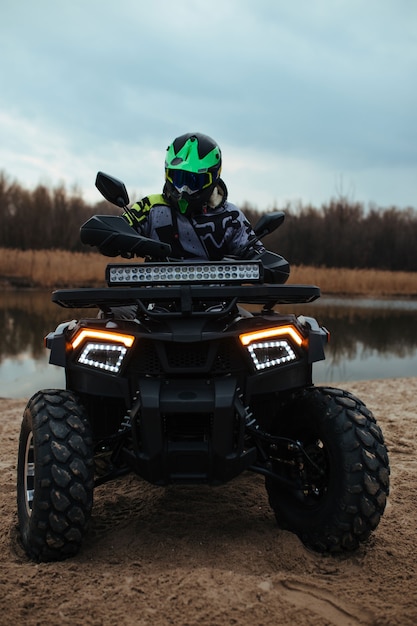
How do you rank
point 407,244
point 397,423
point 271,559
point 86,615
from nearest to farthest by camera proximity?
point 86,615, point 271,559, point 397,423, point 407,244

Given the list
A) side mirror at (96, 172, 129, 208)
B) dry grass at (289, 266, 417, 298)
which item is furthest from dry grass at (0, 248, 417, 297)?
side mirror at (96, 172, 129, 208)

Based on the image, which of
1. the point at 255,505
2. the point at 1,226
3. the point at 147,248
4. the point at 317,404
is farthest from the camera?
the point at 1,226

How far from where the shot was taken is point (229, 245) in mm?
3742

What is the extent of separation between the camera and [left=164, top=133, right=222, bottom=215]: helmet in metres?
3.37

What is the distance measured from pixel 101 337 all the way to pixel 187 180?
1.15 m

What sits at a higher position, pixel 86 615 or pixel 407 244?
pixel 407 244

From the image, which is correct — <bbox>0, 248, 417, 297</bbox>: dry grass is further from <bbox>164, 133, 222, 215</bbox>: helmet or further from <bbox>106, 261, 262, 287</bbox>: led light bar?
<bbox>106, 261, 262, 287</bbox>: led light bar

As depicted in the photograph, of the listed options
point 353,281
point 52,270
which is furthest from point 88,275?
point 353,281

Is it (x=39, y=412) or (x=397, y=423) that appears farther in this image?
(x=397, y=423)

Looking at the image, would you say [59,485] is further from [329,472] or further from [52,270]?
[52,270]

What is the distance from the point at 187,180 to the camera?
11.2 ft

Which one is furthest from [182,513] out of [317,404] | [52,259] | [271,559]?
[52,259]

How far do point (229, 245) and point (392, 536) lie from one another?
5.93 feet

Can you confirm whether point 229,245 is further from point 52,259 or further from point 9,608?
point 52,259
